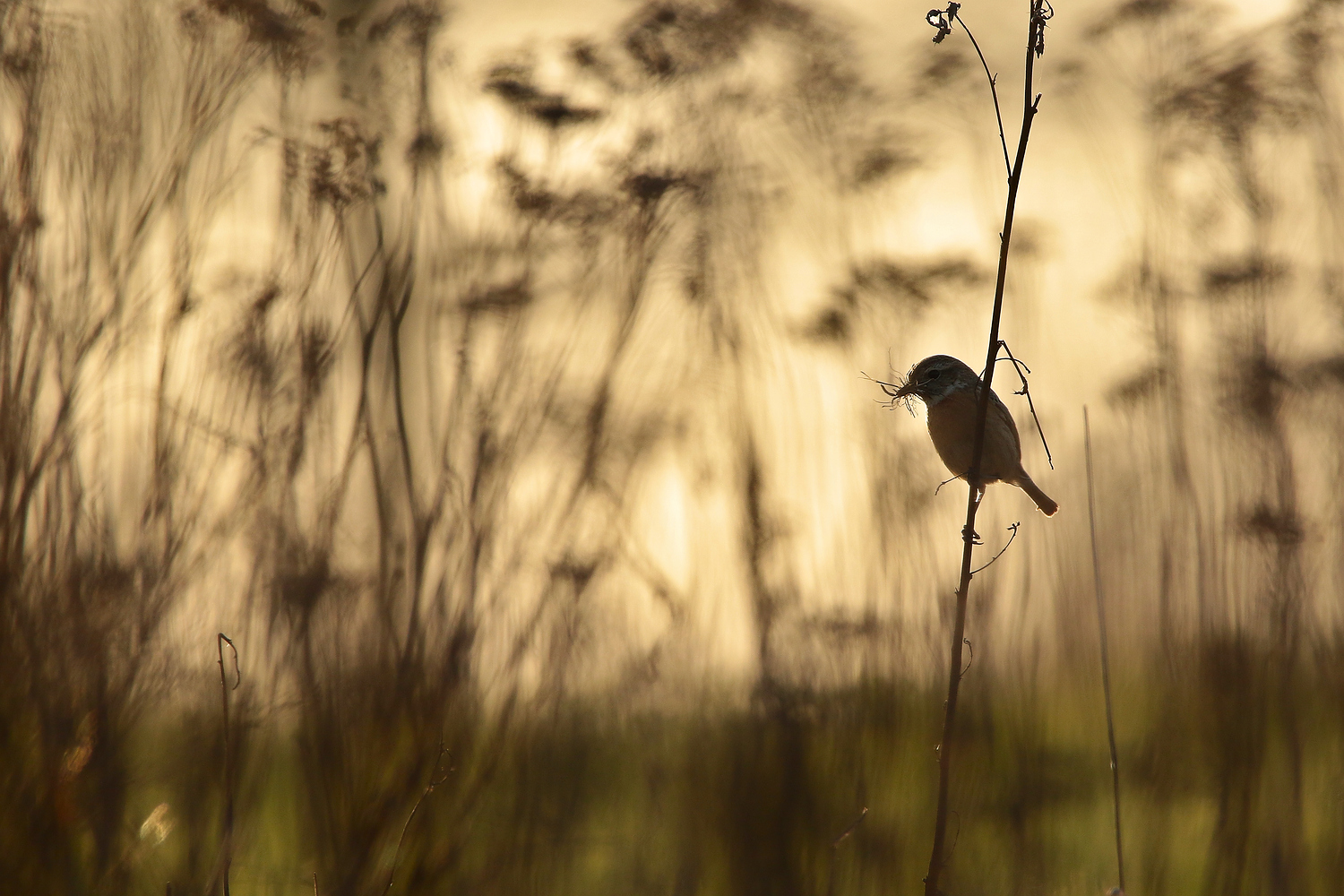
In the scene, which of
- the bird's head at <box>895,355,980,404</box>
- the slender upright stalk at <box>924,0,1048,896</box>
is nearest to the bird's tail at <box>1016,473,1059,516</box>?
the bird's head at <box>895,355,980,404</box>

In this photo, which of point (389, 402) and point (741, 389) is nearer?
point (389, 402)

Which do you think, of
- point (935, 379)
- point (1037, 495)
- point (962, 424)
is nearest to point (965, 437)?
point (962, 424)

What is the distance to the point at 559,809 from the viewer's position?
278cm

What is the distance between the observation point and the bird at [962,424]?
219 cm

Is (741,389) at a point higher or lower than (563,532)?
higher

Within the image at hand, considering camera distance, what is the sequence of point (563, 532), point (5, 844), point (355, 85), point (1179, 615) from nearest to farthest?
point (5, 844)
point (563, 532)
point (355, 85)
point (1179, 615)

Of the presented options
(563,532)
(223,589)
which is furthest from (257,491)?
(563,532)

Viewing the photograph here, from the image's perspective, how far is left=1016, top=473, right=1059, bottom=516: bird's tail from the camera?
2.63 m

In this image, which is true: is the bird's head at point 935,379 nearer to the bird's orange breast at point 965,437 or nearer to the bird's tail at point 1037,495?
the bird's orange breast at point 965,437

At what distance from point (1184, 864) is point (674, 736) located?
1548 mm

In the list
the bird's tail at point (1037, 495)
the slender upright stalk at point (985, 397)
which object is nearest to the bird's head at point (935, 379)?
the bird's tail at point (1037, 495)

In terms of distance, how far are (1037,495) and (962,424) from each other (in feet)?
1.49

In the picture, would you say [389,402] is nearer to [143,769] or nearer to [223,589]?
[223,589]

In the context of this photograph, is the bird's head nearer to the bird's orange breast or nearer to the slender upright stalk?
the bird's orange breast
